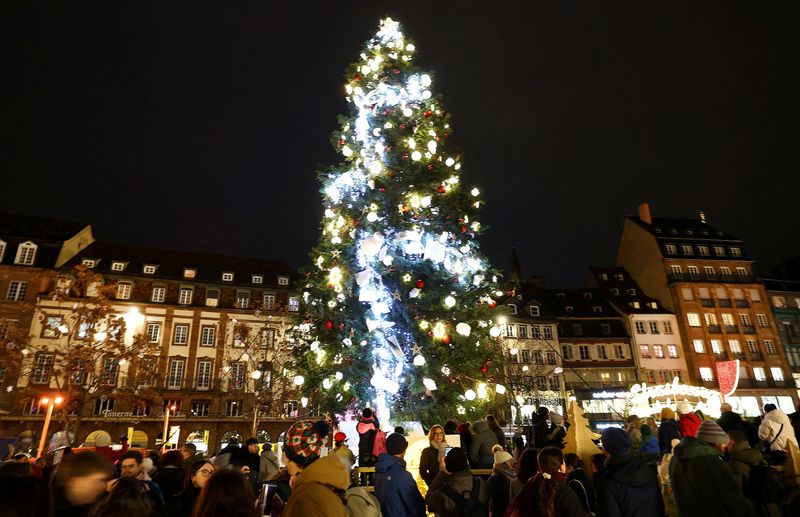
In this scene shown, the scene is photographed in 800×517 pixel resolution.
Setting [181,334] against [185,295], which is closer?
[181,334]

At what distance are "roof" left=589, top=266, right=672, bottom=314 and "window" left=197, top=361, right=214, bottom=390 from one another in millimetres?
43073

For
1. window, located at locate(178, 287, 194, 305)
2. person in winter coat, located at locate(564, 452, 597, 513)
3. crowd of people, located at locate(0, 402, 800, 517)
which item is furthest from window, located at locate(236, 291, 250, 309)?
person in winter coat, located at locate(564, 452, 597, 513)

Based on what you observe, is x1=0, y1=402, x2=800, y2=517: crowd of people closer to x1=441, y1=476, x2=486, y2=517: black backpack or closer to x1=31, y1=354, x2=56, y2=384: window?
x1=441, y1=476, x2=486, y2=517: black backpack

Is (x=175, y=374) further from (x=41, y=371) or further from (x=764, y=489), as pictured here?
(x=764, y=489)

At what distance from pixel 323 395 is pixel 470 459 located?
5018 mm

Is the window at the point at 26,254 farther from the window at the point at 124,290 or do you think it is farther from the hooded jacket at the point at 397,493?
the hooded jacket at the point at 397,493

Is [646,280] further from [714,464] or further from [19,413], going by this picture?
[19,413]

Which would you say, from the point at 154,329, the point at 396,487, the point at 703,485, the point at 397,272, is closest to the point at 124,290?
the point at 154,329

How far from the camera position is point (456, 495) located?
5262 mm

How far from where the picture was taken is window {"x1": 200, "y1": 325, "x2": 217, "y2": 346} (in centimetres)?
4362

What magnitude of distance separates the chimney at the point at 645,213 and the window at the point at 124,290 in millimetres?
58766

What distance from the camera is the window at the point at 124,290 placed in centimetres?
4281

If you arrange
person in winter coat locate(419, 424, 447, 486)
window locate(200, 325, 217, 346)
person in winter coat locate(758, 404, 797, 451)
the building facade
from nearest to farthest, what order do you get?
person in winter coat locate(419, 424, 447, 486) → person in winter coat locate(758, 404, 797, 451) → window locate(200, 325, 217, 346) → the building facade

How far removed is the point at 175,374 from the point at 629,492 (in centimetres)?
4371
